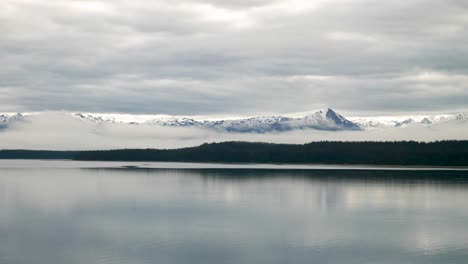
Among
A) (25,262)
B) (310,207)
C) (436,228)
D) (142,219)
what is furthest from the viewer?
(310,207)

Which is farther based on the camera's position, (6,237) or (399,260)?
(6,237)

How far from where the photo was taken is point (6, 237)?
35.5 meters

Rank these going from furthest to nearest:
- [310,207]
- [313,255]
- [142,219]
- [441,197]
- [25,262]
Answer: [441,197]
[310,207]
[142,219]
[313,255]
[25,262]

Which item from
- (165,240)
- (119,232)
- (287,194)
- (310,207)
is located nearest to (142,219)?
(119,232)

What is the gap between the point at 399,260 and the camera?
3025cm

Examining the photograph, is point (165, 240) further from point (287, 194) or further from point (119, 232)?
point (287, 194)

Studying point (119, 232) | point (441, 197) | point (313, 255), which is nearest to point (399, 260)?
point (313, 255)

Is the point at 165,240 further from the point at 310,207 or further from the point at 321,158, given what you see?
the point at 321,158

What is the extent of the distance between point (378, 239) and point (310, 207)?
59.9 ft

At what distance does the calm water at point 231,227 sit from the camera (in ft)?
101

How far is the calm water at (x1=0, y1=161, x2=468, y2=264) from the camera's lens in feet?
101

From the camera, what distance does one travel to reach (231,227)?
41.0 m

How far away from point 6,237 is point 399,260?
69.7 ft

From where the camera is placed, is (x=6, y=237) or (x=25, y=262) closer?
(x=25, y=262)
